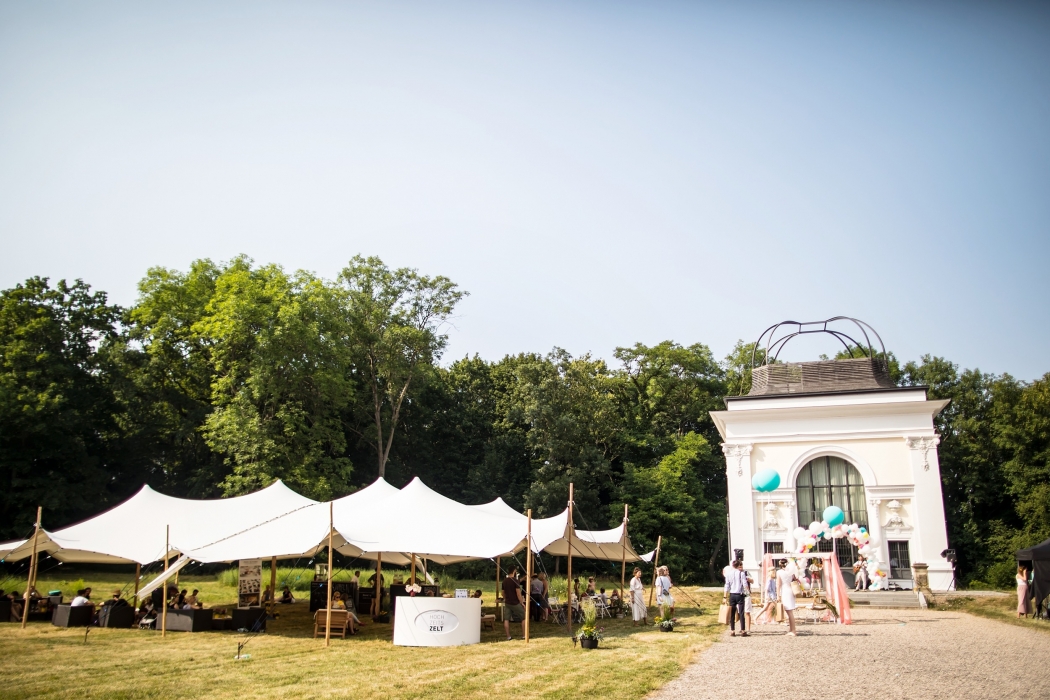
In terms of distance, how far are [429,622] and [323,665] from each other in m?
2.38

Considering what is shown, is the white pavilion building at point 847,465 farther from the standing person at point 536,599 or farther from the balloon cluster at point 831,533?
the standing person at point 536,599

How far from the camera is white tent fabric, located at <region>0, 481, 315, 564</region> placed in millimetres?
15336

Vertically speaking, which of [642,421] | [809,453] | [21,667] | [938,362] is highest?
[938,362]

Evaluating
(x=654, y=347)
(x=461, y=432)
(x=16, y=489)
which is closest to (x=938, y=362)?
(x=654, y=347)

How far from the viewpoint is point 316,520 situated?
14914 mm

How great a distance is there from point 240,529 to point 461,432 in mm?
22143

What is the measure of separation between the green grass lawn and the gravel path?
0.65 metres

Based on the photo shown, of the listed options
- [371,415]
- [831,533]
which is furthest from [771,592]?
[371,415]

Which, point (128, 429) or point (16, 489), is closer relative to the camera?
point (16, 489)

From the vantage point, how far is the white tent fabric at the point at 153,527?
15336mm

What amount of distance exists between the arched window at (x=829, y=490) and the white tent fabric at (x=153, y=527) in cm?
1497

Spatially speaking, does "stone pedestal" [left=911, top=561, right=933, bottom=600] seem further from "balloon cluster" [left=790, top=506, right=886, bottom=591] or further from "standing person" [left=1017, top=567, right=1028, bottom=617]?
"standing person" [left=1017, top=567, right=1028, bottom=617]

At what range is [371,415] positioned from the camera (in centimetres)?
3500

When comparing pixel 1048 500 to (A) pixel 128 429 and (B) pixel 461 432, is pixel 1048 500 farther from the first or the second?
(A) pixel 128 429
